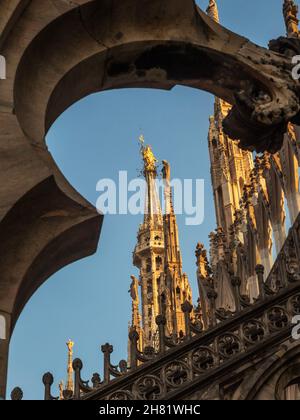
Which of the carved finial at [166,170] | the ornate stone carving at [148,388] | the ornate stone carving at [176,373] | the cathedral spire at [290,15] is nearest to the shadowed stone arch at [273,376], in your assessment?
the ornate stone carving at [176,373]

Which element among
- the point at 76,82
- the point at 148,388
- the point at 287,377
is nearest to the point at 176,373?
the point at 148,388

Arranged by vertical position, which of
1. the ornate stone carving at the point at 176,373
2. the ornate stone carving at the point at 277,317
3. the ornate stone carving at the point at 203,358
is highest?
the ornate stone carving at the point at 277,317

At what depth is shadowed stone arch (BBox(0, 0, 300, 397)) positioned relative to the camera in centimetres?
532

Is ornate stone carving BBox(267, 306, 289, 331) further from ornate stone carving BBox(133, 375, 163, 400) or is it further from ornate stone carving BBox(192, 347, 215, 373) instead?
ornate stone carving BBox(133, 375, 163, 400)

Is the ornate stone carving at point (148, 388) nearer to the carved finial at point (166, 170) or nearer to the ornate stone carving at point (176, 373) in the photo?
the ornate stone carving at point (176, 373)

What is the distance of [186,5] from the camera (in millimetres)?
6664

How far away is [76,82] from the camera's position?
21.4 ft

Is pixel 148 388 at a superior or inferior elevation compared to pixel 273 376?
inferior

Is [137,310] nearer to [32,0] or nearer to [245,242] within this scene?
[245,242]

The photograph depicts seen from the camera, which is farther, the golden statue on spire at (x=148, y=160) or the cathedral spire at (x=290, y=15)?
the golden statue on spire at (x=148, y=160)

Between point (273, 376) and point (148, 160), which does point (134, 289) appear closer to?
point (148, 160)

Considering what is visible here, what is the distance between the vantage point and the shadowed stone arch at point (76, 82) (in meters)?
5.32

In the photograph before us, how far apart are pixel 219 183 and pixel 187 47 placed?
1120 inches

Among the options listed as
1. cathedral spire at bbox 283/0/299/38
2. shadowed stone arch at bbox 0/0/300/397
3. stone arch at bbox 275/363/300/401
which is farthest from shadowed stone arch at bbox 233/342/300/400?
cathedral spire at bbox 283/0/299/38
